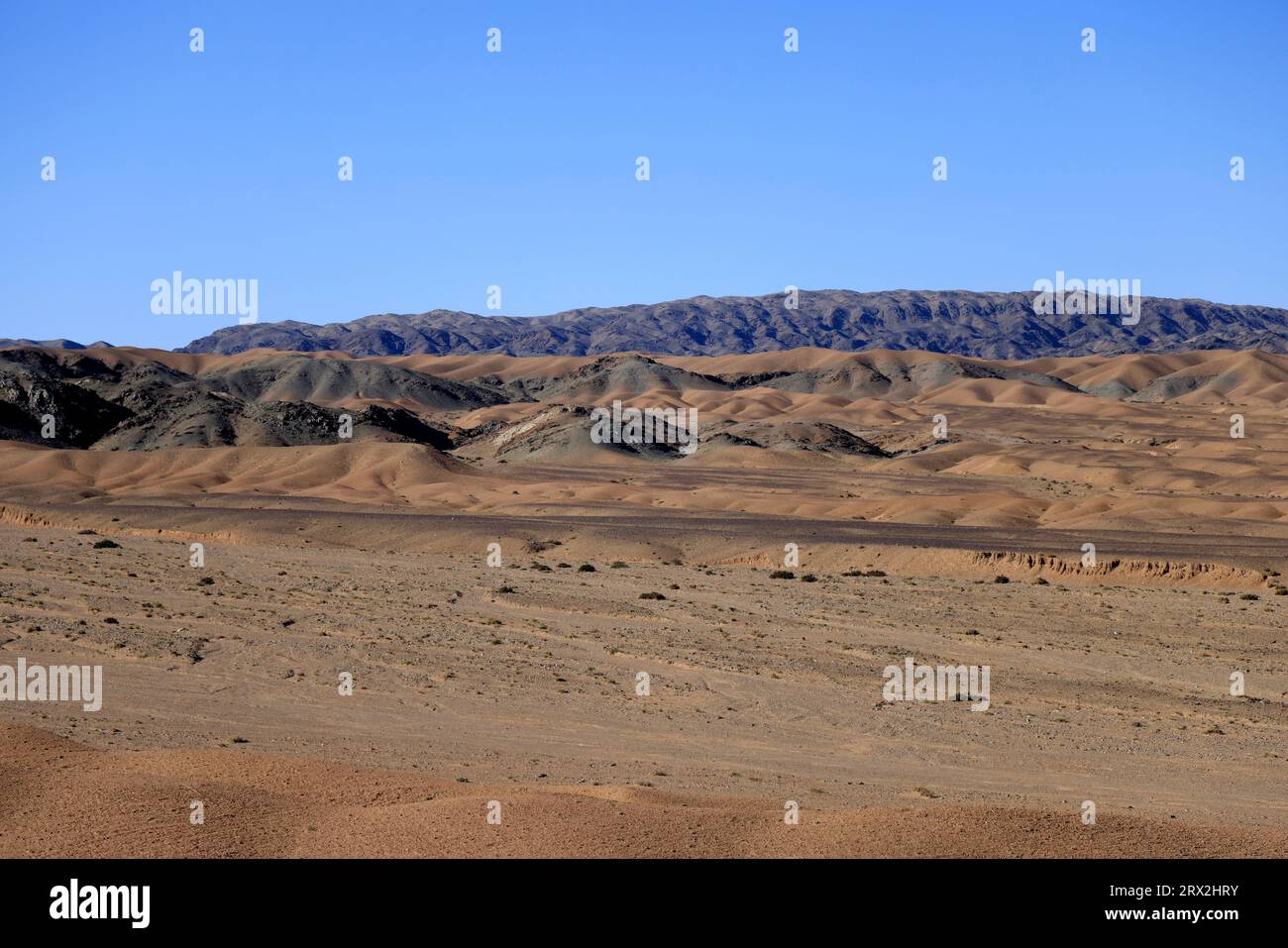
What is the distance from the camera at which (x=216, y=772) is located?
15.5 meters

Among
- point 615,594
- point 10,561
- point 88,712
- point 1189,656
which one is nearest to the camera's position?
point 88,712

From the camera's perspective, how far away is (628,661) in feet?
85.6

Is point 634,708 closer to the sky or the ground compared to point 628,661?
closer to the ground

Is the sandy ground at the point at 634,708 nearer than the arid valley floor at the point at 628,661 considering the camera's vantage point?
Yes

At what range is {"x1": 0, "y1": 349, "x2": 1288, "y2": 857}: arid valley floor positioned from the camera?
44.4 feet

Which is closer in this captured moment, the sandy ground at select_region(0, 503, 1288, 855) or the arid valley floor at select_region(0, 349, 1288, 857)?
the sandy ground at select_region(0, 503, 1288, 855)

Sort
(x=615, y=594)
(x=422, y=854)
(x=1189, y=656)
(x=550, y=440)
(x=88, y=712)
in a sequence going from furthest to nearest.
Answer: (x=550, y=440), (x=615, y=594), (x=1189, y=656), (x=88, y=712), (x=422, y=854)

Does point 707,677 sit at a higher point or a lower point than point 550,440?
lower

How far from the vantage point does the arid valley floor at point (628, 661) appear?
13.5 meters

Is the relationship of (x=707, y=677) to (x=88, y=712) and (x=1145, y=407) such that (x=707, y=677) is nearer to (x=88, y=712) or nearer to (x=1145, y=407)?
(x=88, y=712)

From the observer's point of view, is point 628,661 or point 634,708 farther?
point 628,661

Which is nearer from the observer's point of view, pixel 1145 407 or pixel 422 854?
pixel 422 854

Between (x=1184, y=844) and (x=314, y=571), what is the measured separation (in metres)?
30.2
